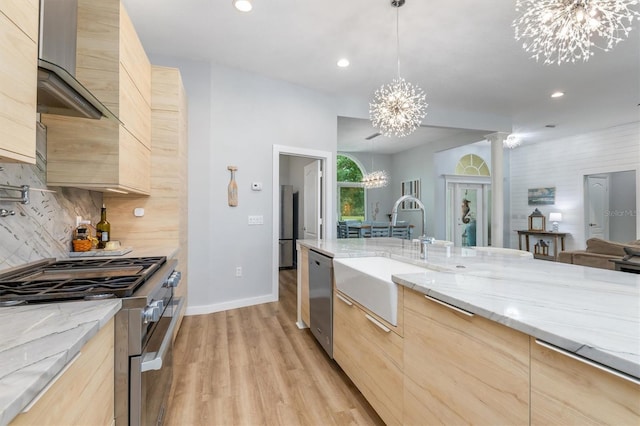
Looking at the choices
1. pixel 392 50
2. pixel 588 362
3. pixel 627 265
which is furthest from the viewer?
pixel 392 50

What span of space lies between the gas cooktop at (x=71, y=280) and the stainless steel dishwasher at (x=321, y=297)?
45.5 inches

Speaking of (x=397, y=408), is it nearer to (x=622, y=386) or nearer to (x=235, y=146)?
(x=622, y=386)

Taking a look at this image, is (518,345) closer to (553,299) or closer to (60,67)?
A: (553,299)

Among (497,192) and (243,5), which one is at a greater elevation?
(243,5)

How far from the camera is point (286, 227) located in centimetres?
604

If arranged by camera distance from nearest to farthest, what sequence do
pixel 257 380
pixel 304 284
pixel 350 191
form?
pixel 257 380
pixel 304 284
pixel 350 191

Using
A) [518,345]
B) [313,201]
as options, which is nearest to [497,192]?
[313,201]

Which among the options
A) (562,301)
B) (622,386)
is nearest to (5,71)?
(622,386)

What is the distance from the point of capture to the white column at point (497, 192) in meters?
5.48

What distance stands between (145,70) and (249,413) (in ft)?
8.84

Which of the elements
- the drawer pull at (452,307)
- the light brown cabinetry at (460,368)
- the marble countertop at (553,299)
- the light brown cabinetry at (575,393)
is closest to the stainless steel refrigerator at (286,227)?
the marble countertop at (553,299)

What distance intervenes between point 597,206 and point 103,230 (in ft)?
30.0

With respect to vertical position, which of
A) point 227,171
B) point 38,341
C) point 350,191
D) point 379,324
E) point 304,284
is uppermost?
point 350,191

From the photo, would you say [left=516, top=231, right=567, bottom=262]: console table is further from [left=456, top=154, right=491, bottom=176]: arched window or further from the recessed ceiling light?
the recessed ceiling light
